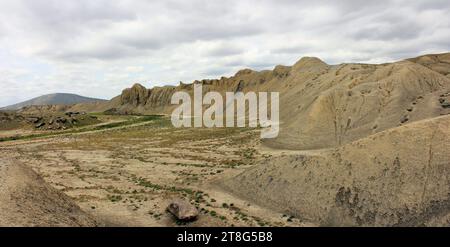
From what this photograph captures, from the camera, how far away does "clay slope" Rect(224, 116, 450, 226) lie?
14.2m

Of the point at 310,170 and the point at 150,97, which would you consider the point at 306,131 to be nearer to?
the point at 310,170

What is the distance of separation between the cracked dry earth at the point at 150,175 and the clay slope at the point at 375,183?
55.5 inches

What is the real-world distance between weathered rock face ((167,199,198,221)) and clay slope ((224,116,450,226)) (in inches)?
166

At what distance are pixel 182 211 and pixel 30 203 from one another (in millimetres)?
5851

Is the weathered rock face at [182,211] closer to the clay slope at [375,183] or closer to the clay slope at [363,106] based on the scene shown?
the clay slope at [375,183]


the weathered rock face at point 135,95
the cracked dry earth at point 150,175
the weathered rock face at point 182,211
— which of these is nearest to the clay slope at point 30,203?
the cracked dry earth at point 150,175

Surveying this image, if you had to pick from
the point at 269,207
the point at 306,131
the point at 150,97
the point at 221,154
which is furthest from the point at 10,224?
the point at 150,97

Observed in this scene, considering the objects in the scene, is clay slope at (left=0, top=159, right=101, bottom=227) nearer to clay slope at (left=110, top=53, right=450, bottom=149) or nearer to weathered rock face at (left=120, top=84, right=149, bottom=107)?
clay slope at (left=110, top=53, right=450, bottom=149)

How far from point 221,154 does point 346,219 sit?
796 inches

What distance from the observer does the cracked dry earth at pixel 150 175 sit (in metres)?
16.8

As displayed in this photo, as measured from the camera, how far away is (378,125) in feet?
118

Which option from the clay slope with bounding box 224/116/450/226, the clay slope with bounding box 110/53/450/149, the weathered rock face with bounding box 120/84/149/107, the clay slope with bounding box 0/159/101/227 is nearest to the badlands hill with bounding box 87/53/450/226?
the clay slope with bounding box 224/116/450/226

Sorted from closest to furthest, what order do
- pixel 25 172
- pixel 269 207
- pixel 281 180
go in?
pixel 25 172 → pixel 269 207 → pixel 281 180

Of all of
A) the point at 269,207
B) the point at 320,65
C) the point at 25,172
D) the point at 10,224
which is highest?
the point at 320,65
